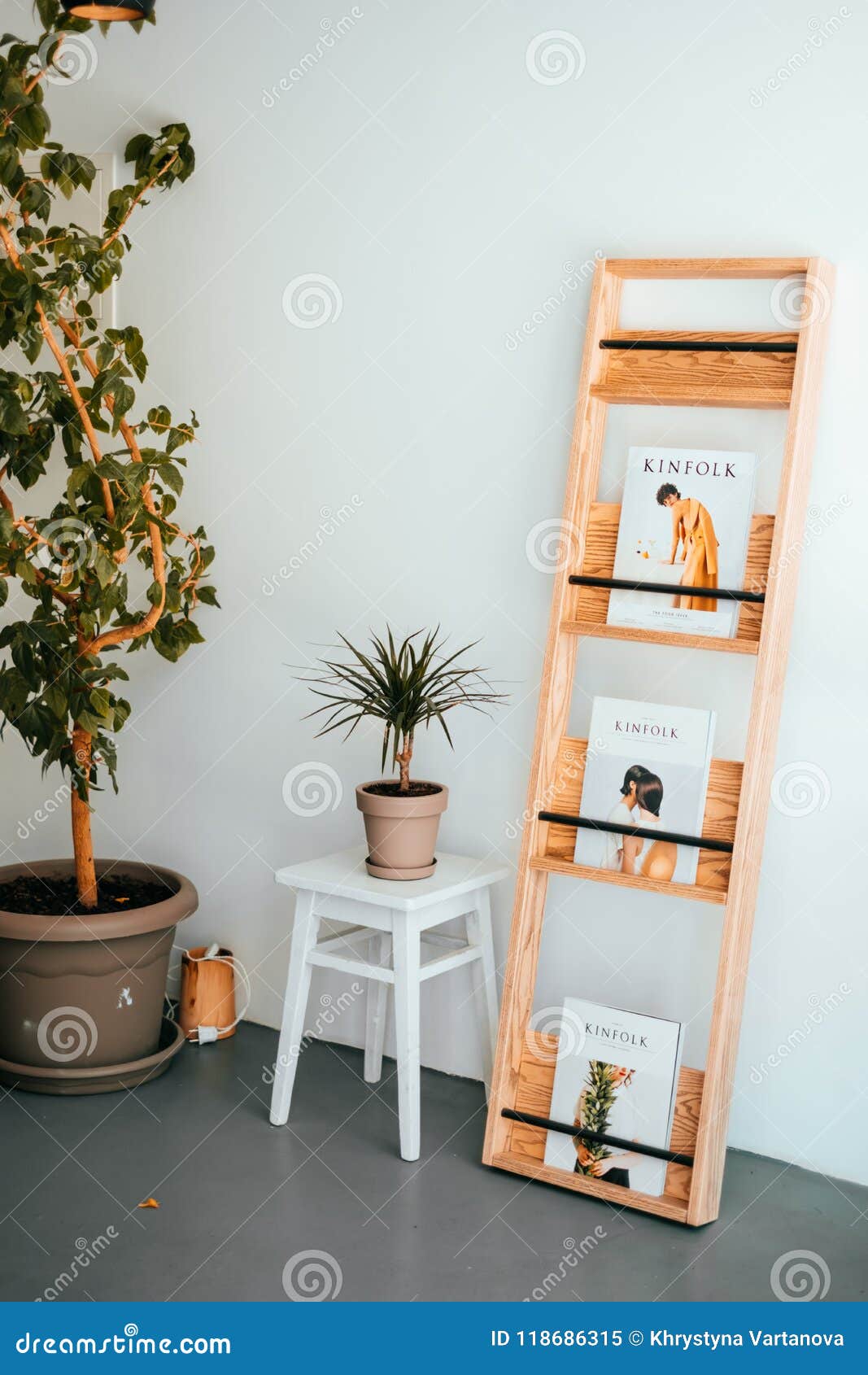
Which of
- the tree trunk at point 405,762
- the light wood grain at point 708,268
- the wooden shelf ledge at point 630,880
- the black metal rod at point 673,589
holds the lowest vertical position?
the wooden shelf ledge at point 630,880

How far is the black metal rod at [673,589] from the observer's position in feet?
8.63

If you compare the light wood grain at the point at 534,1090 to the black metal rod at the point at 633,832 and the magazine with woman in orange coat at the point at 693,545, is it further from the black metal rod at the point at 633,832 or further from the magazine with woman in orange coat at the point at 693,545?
the magazine with woman in orange coat at the point at 693,545

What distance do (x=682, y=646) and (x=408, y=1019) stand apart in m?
0.97

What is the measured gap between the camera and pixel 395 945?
274cm

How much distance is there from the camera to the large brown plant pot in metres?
3.04

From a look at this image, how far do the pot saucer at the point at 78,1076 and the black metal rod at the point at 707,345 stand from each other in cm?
199

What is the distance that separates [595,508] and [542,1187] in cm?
143

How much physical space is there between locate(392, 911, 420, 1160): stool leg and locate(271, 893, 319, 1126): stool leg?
232mm

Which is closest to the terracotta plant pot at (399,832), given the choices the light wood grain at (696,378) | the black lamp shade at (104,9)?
the light wood grain at (696,378)

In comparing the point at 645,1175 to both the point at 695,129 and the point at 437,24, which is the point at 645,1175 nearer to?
the point at 695,129

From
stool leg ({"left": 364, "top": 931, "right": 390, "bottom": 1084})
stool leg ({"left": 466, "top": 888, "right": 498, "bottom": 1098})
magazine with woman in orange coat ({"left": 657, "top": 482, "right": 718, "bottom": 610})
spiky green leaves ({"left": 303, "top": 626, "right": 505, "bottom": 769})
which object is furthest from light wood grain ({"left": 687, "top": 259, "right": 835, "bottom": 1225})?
stool leg ({"left": 364, "top": 931, "right": 390, "bottom": 1084})

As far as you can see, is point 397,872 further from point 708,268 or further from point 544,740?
point 708,268

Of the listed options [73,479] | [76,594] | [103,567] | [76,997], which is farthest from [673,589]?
[76,997]

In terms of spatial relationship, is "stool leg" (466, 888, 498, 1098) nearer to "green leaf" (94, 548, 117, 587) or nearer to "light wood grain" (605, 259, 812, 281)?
"green leaf" (94, 548, 117, 587)
